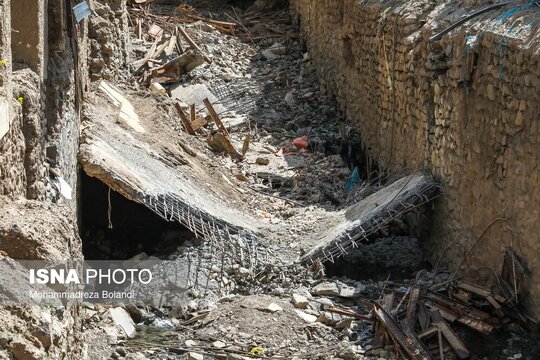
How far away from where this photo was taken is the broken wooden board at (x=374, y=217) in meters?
9.09

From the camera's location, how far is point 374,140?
11961mm

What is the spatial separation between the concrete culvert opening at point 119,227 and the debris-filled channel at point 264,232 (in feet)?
0.05

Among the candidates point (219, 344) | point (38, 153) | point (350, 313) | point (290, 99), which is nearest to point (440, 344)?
point (350, 313)

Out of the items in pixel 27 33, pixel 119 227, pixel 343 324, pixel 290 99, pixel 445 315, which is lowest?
pixel 343 324

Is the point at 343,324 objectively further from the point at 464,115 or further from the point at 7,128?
the point at 7,128

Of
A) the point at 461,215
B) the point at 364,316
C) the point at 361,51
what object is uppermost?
the point at 361,51

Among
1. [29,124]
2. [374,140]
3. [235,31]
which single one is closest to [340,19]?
[374,140]

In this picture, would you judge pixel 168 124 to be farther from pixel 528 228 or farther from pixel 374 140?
pixel 528 228

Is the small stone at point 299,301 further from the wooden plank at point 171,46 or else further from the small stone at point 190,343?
the wooden plank at point 171,46

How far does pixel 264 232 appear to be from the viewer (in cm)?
978

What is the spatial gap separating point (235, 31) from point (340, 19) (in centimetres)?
423

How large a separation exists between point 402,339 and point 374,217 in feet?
5.66

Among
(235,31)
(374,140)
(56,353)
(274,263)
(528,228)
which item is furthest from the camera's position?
(235,31)

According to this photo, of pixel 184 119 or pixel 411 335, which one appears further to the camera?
pixel 184 119
